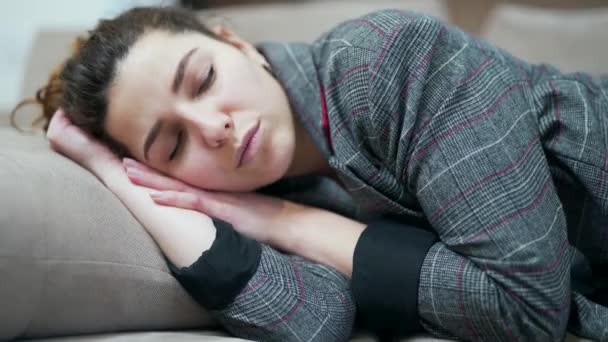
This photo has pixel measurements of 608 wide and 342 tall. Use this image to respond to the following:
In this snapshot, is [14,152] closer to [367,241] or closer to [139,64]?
[139,64]

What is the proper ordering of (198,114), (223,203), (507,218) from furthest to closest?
(223,203), (198,114), (507,218)

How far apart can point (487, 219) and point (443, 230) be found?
78 millimetres

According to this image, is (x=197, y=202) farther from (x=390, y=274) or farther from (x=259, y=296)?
(x=390, y=274)

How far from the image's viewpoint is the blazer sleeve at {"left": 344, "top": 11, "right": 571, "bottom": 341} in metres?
0.80

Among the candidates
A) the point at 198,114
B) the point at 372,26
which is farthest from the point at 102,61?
the point at 372,26

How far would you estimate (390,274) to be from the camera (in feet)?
2.80

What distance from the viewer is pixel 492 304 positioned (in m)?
0.80

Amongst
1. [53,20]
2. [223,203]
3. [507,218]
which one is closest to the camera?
[507,218]

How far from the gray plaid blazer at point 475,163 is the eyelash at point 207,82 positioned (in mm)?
160

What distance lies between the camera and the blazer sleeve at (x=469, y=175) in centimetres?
80

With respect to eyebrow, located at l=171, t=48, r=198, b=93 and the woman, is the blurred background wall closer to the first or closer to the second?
the woman

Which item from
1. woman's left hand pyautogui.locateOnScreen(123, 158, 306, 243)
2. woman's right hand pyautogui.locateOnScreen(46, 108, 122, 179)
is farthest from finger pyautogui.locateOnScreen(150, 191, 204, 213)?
woman's right hand pyautogui.locateOnScreen(46, 108, 122, 179)

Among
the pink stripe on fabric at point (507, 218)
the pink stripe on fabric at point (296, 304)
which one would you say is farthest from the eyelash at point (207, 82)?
the pink stripe on fabric at point (507, 218)

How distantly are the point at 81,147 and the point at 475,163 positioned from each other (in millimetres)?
673
